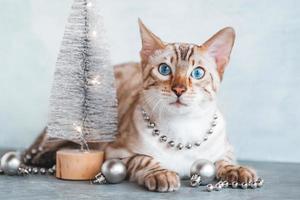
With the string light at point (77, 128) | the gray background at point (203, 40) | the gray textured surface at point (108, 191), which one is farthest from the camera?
the gray background at point (203, 40)

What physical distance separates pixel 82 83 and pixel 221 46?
1.06ft

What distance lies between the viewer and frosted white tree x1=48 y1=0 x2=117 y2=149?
1332 millimetres

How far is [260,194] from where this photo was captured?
1179 mm

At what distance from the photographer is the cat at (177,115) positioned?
1.24 m

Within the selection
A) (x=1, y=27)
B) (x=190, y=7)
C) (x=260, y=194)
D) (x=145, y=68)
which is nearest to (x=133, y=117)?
(x=145, y=68)

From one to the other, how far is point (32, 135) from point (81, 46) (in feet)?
1.80

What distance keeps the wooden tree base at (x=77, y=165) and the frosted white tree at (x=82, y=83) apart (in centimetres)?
5

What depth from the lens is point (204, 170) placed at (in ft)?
4.03

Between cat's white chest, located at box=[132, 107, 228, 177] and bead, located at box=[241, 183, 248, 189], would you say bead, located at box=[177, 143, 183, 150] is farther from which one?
bead, located at box=[241, 183, 248, 189]

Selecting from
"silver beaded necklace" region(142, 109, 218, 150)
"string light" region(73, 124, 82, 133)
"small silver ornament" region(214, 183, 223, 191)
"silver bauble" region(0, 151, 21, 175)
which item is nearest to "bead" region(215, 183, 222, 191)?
"small silver ornament" region(214, 183, 223, 191)

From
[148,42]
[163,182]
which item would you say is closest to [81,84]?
[148,42]

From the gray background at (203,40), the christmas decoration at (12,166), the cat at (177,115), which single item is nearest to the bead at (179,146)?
the cat at (177,115)

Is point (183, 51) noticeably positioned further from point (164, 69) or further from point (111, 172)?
point (111, 172)

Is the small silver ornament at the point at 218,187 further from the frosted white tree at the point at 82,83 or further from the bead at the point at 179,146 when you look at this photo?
the frosted white tree at the point at 82,83
